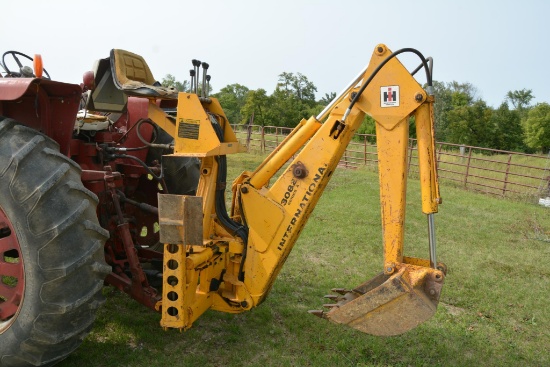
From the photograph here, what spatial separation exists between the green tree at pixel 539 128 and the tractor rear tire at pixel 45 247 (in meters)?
29.5

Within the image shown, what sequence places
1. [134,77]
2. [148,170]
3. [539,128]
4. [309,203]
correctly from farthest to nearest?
[539,128], [148,170], [134,77], [309,203]

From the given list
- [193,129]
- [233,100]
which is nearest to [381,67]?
[193,129]

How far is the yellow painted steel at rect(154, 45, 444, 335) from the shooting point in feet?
9.52

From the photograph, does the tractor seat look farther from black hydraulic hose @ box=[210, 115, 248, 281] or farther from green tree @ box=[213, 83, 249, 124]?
green tree @ box=[213, 83, 249, 124]

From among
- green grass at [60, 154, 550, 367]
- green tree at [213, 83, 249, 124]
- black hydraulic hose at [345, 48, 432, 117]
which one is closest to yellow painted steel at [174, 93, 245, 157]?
black hydraulic hose at [345, 48, 432, 117]

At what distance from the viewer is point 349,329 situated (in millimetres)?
3885

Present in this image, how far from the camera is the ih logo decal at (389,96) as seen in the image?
116 inches

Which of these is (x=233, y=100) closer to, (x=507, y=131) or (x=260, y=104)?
(x=260, y=104)

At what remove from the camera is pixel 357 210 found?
8.52m

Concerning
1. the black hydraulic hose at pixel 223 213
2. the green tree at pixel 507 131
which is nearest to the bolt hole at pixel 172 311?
the black hydraulic hose at pixel 223 213

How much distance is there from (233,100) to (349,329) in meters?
39.0

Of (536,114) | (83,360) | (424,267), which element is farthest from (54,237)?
(536,114)

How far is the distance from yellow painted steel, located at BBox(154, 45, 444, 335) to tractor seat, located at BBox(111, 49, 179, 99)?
0.54 ft

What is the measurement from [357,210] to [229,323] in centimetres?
501
